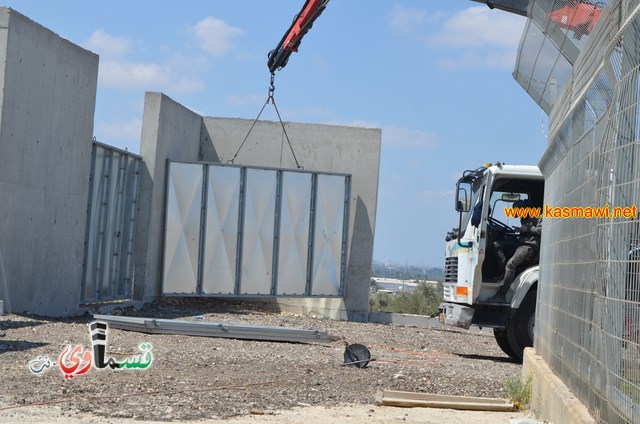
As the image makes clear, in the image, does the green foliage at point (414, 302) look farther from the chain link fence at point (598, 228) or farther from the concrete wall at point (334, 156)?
the chain link fence at point (598, 228)

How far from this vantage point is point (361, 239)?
2242 cm

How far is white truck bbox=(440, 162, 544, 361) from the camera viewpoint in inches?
539

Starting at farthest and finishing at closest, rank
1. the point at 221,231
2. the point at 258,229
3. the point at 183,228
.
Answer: the point at 258,229, the point at 221,231, the point at 183,228

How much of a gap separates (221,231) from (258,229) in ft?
2.77

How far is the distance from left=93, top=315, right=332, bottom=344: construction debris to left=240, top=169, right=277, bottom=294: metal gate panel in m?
7.23

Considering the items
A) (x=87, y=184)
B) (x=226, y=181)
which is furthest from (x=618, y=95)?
(x=226, y=181)

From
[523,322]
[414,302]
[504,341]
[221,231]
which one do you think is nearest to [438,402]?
[523,322]

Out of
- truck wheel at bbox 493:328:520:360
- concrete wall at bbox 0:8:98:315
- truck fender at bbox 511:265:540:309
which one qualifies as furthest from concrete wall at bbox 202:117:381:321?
truck fender at bbox 511:265:540:309

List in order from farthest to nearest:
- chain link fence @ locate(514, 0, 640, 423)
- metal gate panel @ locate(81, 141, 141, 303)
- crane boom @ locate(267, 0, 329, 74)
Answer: crane boom @ locate(267, 0, 329, 74) → metal gate panel @ locate(81, 141, 141, 303) → chain link fence @ locate(514, 0, 640, 423)

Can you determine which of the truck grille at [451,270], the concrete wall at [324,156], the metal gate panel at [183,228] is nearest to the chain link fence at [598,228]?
the truck grille at [451,270]

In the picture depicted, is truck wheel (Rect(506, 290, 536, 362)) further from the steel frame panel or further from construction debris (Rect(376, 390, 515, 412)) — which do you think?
the steel frame panel

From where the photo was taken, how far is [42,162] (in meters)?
14.6

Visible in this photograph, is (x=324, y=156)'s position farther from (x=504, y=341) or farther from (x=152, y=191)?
(x=504, y=341)

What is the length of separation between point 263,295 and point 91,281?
16.1 ft
